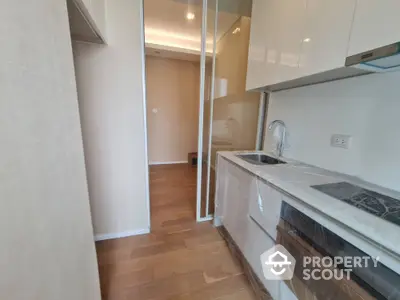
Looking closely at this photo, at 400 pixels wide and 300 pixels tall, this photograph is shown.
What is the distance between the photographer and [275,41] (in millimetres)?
1429

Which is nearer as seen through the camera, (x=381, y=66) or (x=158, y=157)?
(x=381, y=66)

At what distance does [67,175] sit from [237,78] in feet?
6.60

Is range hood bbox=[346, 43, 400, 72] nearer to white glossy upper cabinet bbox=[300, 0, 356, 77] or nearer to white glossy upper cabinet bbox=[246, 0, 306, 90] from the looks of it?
white glossy upper cabinet bbox=[300, 0, 356, 77]

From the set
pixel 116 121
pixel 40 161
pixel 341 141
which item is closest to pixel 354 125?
pixel 341 141

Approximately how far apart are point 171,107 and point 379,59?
3989 mm

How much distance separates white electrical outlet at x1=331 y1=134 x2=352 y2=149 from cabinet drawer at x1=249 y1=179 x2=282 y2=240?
63 centimetres

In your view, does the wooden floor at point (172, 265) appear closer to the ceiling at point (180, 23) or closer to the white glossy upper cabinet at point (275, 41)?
the white glossy upper cabinet at point (275, 41)

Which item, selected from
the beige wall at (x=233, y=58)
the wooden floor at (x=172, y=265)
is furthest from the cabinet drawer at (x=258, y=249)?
the beige wall at (x=233, y=58)

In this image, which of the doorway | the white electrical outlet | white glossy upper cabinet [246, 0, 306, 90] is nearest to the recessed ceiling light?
the doorway

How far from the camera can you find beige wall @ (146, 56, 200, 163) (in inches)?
167

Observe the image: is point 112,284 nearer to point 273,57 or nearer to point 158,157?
point 273,57

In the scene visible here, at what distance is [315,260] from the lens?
86cm

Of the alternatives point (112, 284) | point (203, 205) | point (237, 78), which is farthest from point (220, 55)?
point (112, 284)

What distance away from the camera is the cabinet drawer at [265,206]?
1.11 meters
